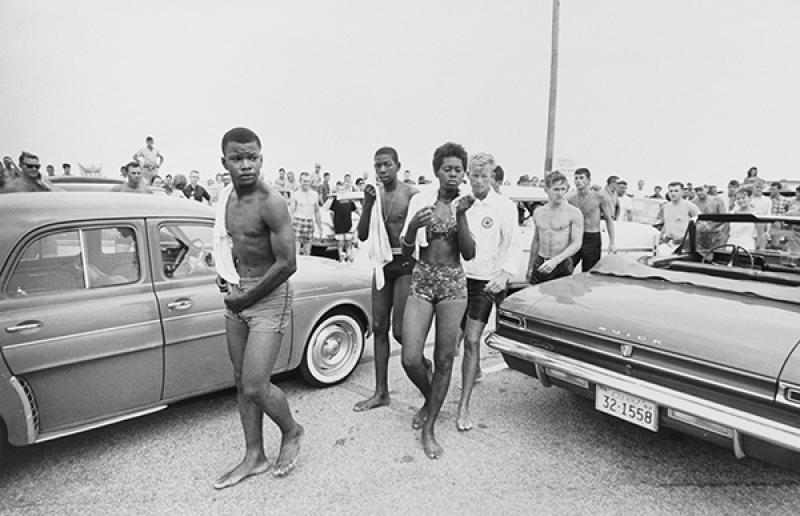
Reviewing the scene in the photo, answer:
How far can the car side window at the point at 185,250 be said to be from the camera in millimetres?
3287

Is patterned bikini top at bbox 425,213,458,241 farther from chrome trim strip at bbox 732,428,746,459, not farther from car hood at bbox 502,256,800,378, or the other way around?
chrome trim strip at bbox 732,428,746,459

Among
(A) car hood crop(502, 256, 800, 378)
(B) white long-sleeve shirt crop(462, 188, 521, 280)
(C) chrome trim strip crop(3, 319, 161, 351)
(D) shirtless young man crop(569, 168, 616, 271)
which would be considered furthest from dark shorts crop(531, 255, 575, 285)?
(C) chrome trim strip crop(3, 319, 161, 351)

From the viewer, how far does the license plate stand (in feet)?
8.81

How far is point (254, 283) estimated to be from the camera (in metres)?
2.68

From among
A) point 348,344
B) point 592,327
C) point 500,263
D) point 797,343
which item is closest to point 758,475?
point 797,343

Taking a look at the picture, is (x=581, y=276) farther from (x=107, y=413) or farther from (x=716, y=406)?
(x=107, y=413)

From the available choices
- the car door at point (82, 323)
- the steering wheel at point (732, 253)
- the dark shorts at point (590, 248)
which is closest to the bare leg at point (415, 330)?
the car door at point (82, 323)

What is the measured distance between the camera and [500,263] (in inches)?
136

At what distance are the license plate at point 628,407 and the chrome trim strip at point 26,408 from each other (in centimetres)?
309

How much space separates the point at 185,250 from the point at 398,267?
148 centimetres

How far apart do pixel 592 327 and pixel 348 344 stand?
6.89ft

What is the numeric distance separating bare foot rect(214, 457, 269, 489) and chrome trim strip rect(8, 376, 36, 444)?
38.5 inches

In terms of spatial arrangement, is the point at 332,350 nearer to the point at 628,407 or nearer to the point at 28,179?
the point at 628,407

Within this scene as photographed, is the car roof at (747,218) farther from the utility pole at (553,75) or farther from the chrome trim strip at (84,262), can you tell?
the utility pole at (553,75)
